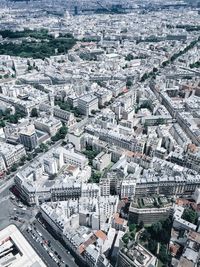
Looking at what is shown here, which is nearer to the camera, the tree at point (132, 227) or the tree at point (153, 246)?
the tree at point (153, 246)

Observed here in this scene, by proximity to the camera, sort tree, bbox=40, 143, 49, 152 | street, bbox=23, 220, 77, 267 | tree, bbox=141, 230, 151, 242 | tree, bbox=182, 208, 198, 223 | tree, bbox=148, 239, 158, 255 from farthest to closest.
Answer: tree, bbox=40, 143, 49, 152
tree, bbox=182, 208, 198, 223
tree, bbox=141, 230, 151, 242
tree, bbox=148, 239, 158, 255
street, bbox=23, 220, 77, 267

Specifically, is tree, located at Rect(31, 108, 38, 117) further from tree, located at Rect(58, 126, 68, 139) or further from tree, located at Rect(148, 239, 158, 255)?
tree, located at Rect(148, 239, 158, 255)

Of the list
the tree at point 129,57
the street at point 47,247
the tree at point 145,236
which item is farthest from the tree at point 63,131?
the tree at point 129,57

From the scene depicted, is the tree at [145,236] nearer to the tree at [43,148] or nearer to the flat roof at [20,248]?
the flat roof at [20,248]

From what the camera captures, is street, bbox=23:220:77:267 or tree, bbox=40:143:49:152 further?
tree, bbox=40:143:49:152

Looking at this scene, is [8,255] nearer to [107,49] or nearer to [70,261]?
[70,261]

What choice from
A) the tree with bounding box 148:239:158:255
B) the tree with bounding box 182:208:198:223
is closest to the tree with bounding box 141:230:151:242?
the tree with bounding box 148:239:158:255

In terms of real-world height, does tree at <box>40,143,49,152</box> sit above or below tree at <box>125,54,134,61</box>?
below

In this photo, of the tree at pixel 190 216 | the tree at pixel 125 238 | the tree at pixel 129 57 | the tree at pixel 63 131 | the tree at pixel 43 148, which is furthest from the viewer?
the tree at pixel 129 57

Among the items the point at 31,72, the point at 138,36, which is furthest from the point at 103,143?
the point at 138,36

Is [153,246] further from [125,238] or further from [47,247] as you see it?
[47,247]

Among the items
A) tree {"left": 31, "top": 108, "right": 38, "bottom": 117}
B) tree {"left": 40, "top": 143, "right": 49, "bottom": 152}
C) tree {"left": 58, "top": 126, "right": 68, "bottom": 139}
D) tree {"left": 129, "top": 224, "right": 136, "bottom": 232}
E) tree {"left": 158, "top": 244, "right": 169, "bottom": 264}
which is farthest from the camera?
tree {"left": 31, "top": 108, "right": 38, "bottom": 117}
